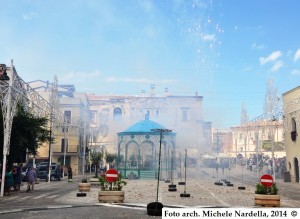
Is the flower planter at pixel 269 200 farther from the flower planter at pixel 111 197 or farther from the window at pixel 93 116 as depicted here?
the window at pixel 93 116

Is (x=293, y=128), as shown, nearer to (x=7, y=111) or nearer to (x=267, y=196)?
(x=267, y=196)

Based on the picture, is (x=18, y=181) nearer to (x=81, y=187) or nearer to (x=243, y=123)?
(x=81, y=187)

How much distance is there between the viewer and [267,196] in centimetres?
1569

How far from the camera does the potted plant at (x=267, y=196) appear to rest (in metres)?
15.6

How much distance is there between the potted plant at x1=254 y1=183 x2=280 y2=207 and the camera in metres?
15.6

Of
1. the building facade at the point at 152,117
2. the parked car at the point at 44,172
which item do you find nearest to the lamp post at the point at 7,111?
the parked car at the point at 44,172

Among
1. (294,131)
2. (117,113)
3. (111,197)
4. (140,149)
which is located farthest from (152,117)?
(111,197)

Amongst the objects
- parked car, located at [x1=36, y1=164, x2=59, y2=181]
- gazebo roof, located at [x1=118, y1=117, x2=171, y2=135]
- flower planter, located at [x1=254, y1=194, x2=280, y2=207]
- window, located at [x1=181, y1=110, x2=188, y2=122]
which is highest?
window, located at [x1=181, y1=110, x2=188, y2=122]

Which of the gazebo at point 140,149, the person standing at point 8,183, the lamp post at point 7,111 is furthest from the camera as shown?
the gazebo at point 140,149

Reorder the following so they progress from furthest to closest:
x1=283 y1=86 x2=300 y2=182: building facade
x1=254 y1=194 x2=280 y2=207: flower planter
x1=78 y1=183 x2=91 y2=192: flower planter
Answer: x1=283 y1=86 x2=300 y2=182: building facade, x1=78 y1=183 x2=91 y2=192: flower planter, x1=254 y1=194 x2=280 y2=207: flower planter

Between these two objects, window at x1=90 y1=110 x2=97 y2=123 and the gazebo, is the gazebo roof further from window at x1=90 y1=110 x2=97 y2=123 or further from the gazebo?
window at x1=90 y1=110 x2=97 y2=123

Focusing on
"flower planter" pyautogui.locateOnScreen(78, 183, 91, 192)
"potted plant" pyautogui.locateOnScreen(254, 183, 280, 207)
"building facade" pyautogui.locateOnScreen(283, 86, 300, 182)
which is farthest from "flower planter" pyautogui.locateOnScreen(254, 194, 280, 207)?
"building facade" pyautogui.locateOnScreen(283, 86, 300, 182)

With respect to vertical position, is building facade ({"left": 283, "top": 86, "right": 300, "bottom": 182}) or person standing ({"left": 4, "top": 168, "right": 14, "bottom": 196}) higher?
building facade ({"left": 283, "top": 86, "right": 300, "bottom": 182})

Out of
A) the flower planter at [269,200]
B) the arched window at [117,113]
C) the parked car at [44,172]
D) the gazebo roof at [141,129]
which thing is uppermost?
the arched window at [117,113]
